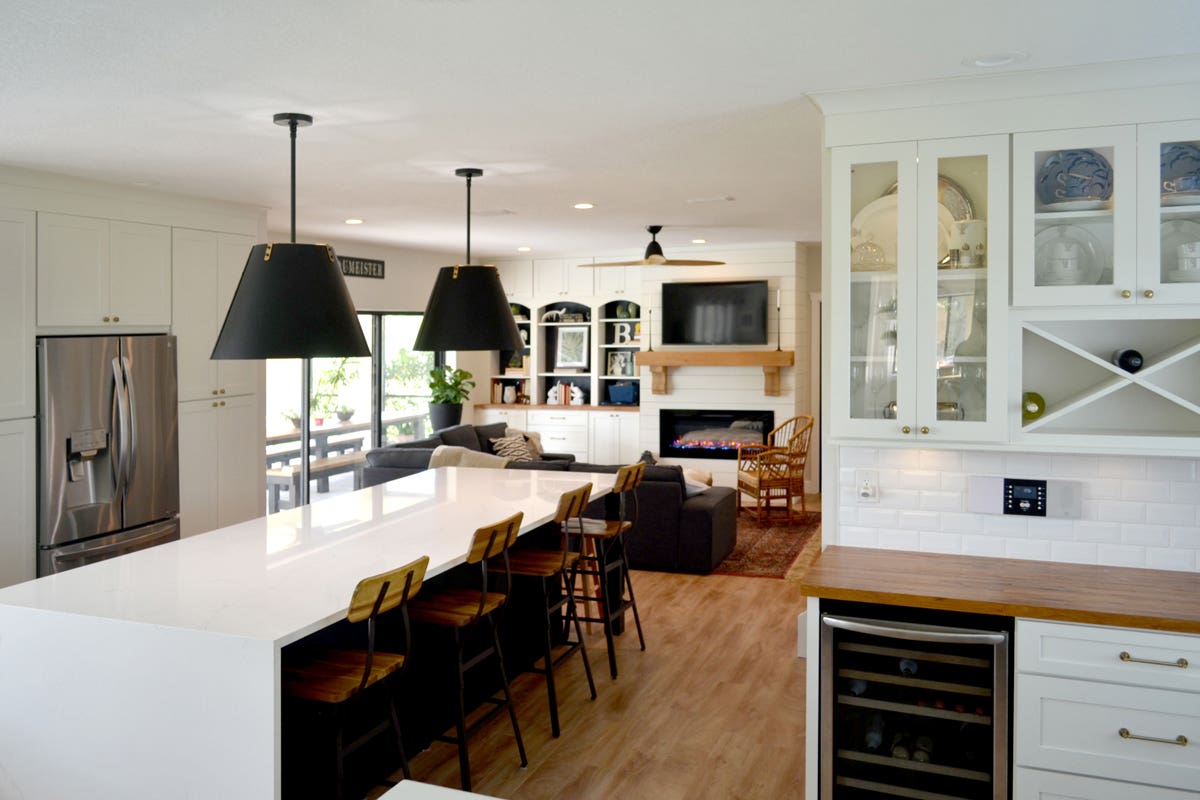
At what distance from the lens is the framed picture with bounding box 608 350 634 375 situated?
34.7ft

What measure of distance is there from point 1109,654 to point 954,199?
60.7 inches

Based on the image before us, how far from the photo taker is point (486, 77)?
3.12 m

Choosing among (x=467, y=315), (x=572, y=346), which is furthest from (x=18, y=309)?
(x=572, y=346)

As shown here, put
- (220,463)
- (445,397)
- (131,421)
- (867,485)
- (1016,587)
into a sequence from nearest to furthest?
1. (1016,587)
2. (867,485)
3. (131,421)
4. (220,463)
5. (445,397)

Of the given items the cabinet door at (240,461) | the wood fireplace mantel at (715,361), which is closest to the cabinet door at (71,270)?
the cabinet door at (240,461)

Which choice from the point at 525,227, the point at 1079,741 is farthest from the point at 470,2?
the point at 525,227

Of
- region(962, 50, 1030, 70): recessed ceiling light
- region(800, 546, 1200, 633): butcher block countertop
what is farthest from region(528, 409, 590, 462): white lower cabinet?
region(962, 50, 1030, 70): recessed ceiling light

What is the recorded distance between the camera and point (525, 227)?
24.8ft

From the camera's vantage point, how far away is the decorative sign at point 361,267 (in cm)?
868

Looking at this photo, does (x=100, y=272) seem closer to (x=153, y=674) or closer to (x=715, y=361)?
(x=153, y=674)

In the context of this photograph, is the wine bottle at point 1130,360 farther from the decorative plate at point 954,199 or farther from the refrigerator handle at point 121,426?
the refrigerator handle at point 121,426

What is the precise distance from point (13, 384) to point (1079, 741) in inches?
199

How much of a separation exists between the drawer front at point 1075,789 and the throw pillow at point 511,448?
21.0 ft

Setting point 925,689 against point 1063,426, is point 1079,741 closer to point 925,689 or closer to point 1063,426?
point 925,689
